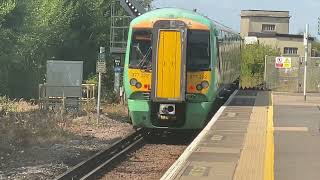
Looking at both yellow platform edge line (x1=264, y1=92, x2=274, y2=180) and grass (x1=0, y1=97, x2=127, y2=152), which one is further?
grass (x1=0, y1=97, x2=127, y2=152)

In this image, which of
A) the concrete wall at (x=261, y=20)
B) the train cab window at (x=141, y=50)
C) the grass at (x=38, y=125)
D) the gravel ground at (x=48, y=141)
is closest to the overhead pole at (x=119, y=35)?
the grass at (x=38, y=125)

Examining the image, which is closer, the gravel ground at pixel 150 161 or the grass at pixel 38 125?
the gravel ground at pixel 150 161

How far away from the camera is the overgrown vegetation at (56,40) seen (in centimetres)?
3278

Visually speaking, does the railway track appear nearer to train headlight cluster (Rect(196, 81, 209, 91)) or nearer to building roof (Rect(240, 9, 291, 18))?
train headlight cluster (Rect(196, 81, 209, 91))

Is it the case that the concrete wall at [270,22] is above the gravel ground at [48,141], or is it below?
above

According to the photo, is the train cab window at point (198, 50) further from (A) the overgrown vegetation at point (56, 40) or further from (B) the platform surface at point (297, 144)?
(A) the overgrown vegetation at point (56, 40)

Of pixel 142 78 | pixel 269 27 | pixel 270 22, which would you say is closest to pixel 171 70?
pixel 142 78

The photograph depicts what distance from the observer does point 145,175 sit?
11812 millimetres

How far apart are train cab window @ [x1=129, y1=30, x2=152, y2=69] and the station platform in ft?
7.65

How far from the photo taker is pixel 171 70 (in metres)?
15.7

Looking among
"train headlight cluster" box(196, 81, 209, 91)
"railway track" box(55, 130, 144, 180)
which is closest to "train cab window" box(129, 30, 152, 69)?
"train headlight cluster" box(196, 81, 209, 91)

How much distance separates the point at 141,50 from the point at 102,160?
3909 millimetres

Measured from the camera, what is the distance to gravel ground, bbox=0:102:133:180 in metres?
11.7

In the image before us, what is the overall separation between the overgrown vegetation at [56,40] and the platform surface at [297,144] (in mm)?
13876
